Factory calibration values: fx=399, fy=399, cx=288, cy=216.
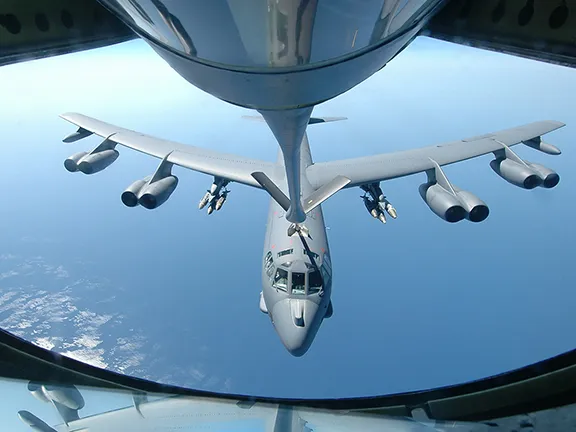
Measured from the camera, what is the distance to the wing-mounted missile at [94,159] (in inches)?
280

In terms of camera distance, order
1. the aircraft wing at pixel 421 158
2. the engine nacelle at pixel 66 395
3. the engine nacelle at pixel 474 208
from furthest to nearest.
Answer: the aircraft wing at pixel 421 158, the engine nacelle at pixel 474 208, the engine nacelle at pixel 66 395

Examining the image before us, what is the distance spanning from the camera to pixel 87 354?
43.0 ft

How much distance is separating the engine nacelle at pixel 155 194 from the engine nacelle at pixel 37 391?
4656 millimetres

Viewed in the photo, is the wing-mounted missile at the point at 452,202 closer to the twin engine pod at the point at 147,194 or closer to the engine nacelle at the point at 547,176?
the engine nacelle at the point at 547,176

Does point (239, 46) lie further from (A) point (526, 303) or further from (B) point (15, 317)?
(A) point (526, 303)

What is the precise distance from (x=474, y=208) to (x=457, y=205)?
26 centimetres

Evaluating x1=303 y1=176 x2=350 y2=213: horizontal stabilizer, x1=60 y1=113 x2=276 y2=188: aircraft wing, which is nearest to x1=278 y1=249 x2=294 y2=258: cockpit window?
x1=60 y1=113 x2=276 y2=188: aircraft wing

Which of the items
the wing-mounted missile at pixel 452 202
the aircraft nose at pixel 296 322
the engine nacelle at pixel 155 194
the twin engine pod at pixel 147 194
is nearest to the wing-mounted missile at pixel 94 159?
the twin engine pod at pixel 147 194

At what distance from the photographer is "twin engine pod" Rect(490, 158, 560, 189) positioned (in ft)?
21.9

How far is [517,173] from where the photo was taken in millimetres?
6992

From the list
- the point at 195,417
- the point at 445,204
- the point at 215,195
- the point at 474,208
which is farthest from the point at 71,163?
the point at 474,208

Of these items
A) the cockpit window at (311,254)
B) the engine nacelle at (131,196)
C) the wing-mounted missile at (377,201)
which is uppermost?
the wing-mounted missile at (377,201)

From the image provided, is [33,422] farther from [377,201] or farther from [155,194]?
[377,201]

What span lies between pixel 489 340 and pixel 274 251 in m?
12.0
